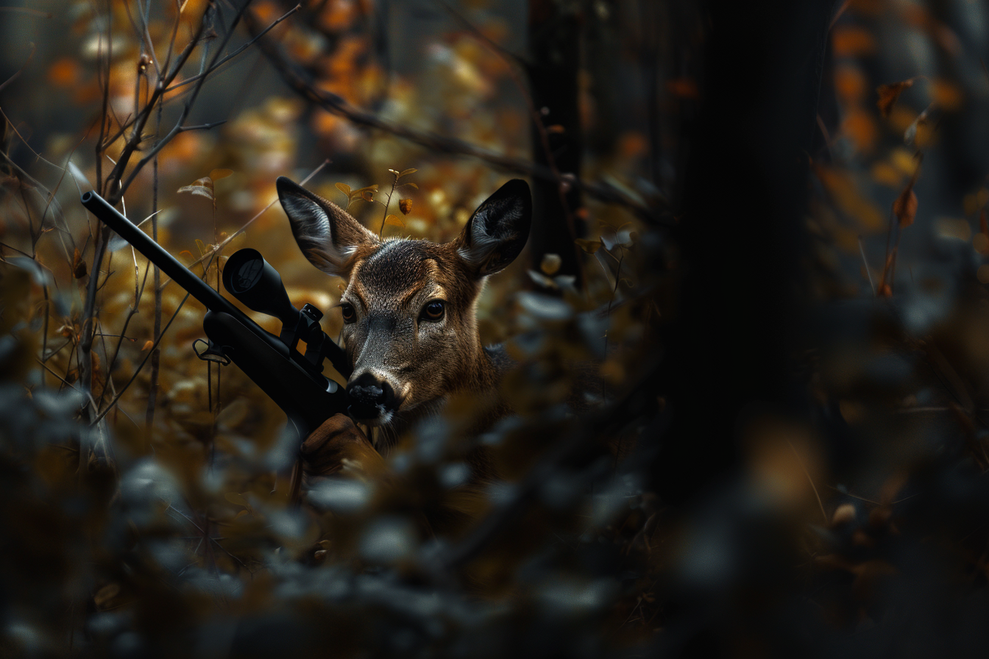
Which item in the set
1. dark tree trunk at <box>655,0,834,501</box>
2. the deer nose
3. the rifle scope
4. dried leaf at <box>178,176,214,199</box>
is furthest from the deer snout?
dark tree trunk at <box>655,0,834,501</box>

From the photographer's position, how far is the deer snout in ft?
7.13

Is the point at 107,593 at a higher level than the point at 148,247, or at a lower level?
lower

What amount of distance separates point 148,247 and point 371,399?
80 centimetres

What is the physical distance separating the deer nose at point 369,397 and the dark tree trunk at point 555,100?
2264 mm

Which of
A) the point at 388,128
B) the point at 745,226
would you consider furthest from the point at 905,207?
the point at 388,128

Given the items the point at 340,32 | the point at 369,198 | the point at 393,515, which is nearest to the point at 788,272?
the point at 393,515

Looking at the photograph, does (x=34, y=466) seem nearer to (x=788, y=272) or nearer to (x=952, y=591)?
(x=788, y=272)

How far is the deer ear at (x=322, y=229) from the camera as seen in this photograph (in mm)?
2568

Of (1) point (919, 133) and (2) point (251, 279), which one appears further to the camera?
(1) point (919, 133)

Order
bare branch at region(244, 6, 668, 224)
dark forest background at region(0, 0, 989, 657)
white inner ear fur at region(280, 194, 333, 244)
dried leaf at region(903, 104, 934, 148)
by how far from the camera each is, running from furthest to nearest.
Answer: bare branch at region(244, 6, 668, 224) < white inner ear fur at region(280, 194, 333, 244) < dried leaf at region(903, 104, 934, 148) < dark forest background at region(0, 0, 989, 657)

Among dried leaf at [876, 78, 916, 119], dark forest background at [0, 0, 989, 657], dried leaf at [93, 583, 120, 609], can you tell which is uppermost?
dried leaf at [876, 78, 916, 119]

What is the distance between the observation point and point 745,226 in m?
1.02

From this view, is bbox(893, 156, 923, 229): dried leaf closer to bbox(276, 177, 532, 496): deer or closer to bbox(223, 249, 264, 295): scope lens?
bbox(276, 177, 532, 496): deer

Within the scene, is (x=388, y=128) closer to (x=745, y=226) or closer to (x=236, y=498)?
(x=236, y=498)
